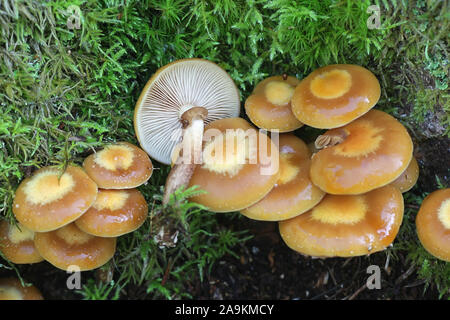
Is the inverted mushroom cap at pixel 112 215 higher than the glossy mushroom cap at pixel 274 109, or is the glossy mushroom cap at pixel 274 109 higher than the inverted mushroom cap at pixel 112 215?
the glossy mushroom cap at pixel 274 109

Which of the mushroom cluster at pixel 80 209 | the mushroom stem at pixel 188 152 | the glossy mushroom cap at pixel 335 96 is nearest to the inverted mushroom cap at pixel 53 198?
the mushroom cluster at pixel 80 209

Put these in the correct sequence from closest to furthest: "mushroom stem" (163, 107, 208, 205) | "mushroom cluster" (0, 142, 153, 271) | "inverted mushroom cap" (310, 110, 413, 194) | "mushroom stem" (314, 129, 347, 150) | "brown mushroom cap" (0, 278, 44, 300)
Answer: "inverted mushroom cap" (310, 110, 413, 194)
"mushroom cluster" (0, 142, 153, 271)
"mushroom stem" (314, 129, 347, 150)
"mushroom stem" (163, 107, 208, 205)
"brown mushroom cap" (0, 278, 44, 300)

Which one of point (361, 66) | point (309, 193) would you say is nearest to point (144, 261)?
point (309, 193)

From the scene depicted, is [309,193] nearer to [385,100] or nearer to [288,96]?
[288,96]

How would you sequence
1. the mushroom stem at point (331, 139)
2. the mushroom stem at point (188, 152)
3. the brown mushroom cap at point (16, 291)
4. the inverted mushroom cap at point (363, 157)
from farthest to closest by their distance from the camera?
the brown mushroom cap at point (16, 291) < the mushroom stem at point (188, 152) < the mushroom stem at point (331, 139) < the inverted mushroom cap at point (363, 157)

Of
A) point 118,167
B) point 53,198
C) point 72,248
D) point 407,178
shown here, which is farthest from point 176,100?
point 407,178

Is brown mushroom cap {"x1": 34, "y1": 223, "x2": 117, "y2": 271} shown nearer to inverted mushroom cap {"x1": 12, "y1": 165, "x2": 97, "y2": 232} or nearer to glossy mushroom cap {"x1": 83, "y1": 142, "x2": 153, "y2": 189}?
inverted mushroom cap {"x1": 12, "y1": 165, "x2": 97, "y2": 232}

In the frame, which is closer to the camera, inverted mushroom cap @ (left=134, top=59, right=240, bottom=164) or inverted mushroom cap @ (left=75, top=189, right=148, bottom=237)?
inverted mushroom cap @ (left=75, top=189, right=148, bottom=237)

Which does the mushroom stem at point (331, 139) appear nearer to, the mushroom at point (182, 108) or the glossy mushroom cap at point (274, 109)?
the glossy mushroom cap at point (274, 109)

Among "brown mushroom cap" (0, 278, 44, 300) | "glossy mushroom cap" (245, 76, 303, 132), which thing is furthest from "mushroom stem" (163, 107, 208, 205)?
"brown mushroom cap" (0, 278, 44, 300)
